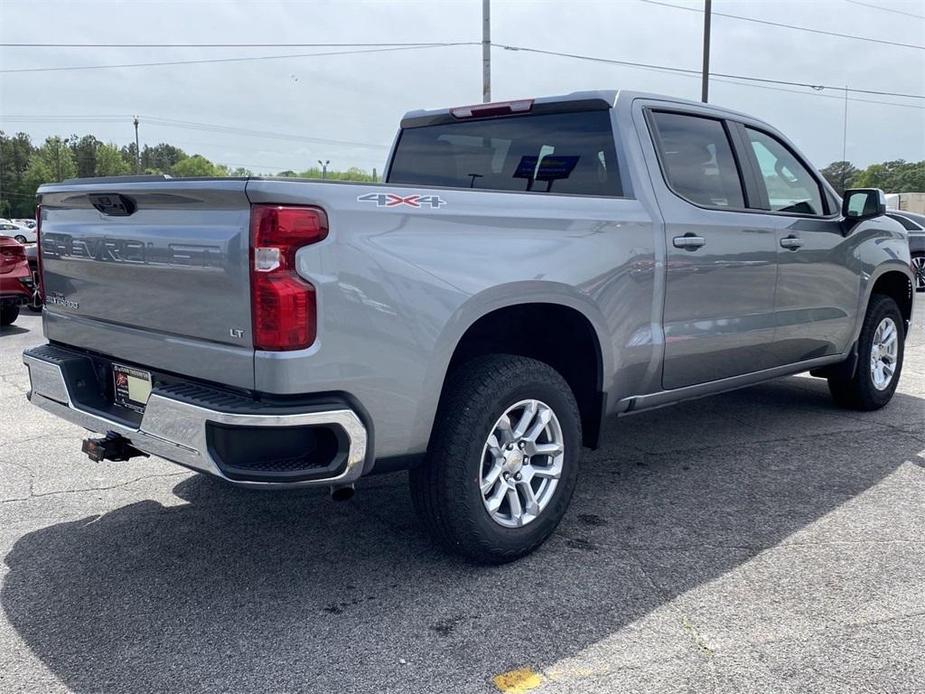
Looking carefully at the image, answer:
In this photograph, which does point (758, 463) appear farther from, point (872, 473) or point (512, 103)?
point (512, 103)

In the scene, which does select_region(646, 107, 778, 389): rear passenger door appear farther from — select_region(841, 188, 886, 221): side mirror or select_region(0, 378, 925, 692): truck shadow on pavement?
select_region(841, 188, 886, 221): side mirror

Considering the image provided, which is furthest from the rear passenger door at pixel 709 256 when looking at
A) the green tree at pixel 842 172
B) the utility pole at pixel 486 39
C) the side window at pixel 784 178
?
the green tree at pixel 842 172

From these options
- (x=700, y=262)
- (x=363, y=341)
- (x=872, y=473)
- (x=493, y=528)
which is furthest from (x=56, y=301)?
(x=872, y=473)

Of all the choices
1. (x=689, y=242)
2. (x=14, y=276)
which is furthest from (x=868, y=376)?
(x=14, y=276)

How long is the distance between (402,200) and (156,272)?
0.93m

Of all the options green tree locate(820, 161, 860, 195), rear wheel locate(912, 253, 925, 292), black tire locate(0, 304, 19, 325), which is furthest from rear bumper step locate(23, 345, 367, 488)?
green tree locate(820, 161, 860, 195)

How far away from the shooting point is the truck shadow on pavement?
109 inches

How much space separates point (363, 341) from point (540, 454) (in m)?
1.07

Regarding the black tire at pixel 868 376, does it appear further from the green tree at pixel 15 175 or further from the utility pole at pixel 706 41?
the green tree at pixel 15 175

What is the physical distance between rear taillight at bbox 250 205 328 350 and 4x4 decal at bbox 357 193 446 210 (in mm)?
241

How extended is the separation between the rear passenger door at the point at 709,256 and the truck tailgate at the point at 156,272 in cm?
213

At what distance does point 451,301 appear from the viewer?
3.12 m

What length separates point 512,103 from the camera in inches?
175

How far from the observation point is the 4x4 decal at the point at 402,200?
290 centimetres
